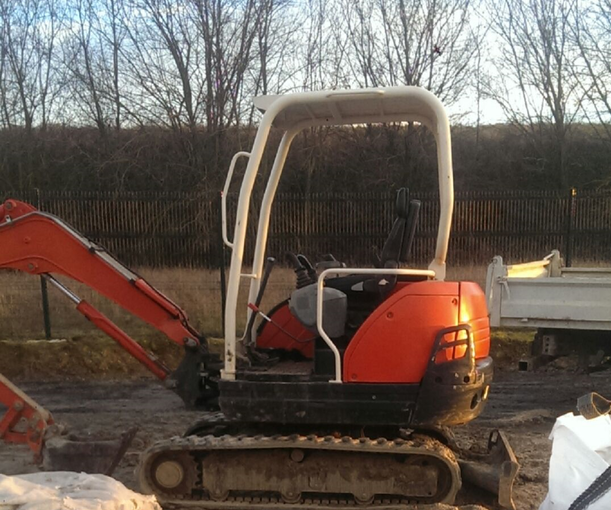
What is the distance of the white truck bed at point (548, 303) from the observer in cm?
588

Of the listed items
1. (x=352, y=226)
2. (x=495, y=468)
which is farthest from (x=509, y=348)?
(x=495, y=468)

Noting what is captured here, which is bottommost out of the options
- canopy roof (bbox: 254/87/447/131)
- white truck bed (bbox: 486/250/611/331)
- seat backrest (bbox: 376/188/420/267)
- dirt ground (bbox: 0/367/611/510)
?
dirt ground (bbox: 0/367/611/510)

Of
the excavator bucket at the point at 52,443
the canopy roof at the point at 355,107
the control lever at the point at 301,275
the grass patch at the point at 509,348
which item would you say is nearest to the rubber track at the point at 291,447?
the excavator bucket at the point at 52,443

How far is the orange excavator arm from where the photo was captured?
14.3 ft

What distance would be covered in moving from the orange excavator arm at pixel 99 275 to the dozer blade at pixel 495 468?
6.49 ft

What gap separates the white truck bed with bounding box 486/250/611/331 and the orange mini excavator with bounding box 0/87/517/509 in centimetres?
204

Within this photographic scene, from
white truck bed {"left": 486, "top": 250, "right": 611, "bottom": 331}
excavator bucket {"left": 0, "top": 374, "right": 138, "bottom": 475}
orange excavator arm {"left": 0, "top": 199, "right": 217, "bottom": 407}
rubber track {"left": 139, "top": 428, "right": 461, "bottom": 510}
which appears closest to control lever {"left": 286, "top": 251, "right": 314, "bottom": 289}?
orange excavator arm {"left": 0, "top": 199, "right": 217, "bottom": 407}

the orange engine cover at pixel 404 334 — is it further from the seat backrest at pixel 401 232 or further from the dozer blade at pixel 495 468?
the dozer blade at pixel 495 468

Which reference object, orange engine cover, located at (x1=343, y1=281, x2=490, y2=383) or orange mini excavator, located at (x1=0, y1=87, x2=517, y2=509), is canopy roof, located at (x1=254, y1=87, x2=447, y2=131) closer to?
orange mini excavator, located at (x1=0, y1=87, x2=517, y2=509)

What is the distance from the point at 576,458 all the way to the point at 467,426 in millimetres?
2931

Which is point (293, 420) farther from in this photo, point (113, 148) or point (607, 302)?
point (113, 148)

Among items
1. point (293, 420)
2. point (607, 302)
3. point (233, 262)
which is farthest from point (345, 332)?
point (607, 302)

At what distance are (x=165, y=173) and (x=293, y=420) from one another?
13799 mm

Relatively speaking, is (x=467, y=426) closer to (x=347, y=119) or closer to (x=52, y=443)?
(x=347, y=119)
